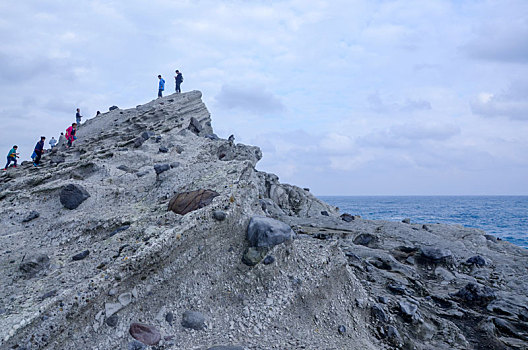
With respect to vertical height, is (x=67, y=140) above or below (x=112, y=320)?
above

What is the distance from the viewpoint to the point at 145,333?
193 inches

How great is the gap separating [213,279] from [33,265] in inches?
125

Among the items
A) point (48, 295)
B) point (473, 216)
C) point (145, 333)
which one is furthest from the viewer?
point (473, 216)

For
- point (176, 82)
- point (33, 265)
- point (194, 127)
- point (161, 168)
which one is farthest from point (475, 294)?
point (176, 82)

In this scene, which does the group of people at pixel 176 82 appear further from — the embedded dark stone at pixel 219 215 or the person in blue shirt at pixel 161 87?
the embedded dark stone at pixel 219 215

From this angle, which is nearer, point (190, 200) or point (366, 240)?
point (190, 200)

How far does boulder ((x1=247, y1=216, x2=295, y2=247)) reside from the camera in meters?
6.38

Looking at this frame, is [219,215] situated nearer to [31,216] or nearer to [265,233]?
[265,233]

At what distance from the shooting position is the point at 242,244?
21.2ft

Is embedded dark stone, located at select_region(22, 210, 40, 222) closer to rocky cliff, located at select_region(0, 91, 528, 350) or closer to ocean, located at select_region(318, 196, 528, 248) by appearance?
rocky cliff, located at select_region(0, 91, 528, 350)

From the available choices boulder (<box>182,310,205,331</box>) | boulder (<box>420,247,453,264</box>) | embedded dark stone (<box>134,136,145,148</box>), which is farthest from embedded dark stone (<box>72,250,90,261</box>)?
embedded dark stone (<box>134,136,145,148</box>)

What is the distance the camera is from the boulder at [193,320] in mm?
5186

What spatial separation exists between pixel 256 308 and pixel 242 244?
3.93 ft

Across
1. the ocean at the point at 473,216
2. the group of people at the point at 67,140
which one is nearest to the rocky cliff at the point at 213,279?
the group of people at the point at 67,140
